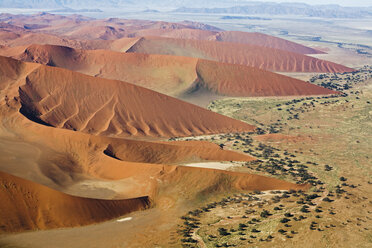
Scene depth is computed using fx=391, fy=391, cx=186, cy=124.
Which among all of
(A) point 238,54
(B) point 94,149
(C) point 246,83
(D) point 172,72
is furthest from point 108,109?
(A) point 238,54

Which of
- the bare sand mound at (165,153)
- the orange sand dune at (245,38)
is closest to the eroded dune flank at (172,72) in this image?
the bare sand mound at (165,153)

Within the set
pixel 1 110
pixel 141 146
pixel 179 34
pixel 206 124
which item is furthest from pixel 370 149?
pixel 179 34

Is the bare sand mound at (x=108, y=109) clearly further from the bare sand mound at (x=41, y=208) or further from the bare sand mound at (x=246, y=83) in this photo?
the bare sand mound at (x=246, y=83)

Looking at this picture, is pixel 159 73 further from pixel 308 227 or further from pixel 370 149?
pixel 308 227

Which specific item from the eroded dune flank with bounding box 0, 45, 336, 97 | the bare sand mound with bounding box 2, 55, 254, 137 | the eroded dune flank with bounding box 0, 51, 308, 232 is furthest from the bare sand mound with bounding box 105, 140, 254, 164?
the eroded dune flank with bounding box 0, 45, 336, 97

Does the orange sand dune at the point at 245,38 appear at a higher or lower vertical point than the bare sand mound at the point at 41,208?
higher

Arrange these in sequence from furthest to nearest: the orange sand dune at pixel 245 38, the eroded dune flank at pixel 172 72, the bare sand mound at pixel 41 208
A: the orange sand dune at pixel 245 38 < the eroded dune flank at pixel 172 72 < the bare sand mound at pixel 41 208

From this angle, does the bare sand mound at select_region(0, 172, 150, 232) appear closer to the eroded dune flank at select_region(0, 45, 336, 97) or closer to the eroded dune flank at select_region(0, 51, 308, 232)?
the eroded dune flank at select_region(0, 51, 308, 232)

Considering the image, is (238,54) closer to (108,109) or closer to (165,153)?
(108,109)
